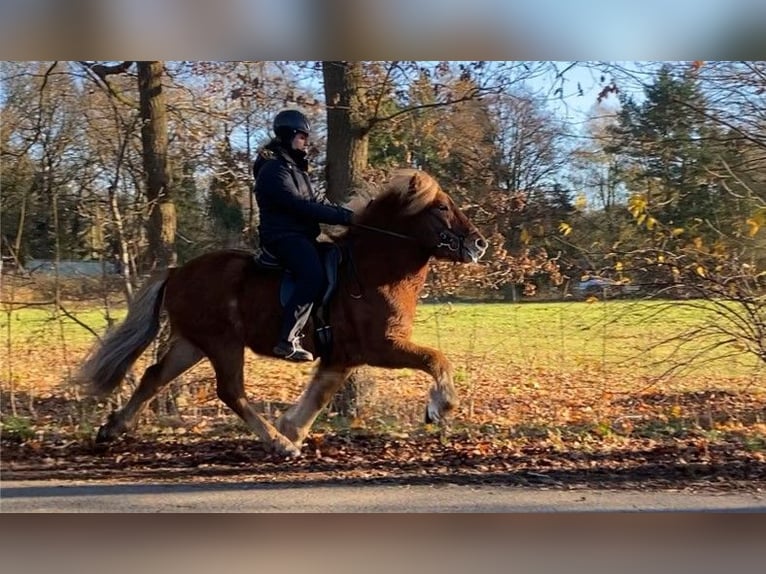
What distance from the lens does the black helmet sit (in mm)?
5547

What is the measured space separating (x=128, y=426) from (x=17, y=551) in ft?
3.34

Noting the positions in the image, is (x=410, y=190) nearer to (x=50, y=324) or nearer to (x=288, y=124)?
(x=288, y=124)

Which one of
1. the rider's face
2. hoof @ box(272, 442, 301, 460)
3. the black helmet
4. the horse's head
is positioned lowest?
hoof @ box(272, 442, 301, 460)

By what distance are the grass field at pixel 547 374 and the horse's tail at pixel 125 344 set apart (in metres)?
0.19

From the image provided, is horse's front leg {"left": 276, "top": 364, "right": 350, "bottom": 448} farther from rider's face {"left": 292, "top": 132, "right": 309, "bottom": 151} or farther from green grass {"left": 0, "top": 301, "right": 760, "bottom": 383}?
rider's face {"left": 292, "top": 132, "right": 309, "bottom": 151}

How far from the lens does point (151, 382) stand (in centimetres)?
599

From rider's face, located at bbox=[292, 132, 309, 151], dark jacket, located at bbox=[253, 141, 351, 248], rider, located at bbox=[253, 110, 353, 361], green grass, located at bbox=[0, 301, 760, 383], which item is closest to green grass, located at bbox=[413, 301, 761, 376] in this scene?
green grass, located at bbox=[0, 301, 760, 383]

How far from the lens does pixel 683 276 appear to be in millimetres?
6012

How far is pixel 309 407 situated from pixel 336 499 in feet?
2.21

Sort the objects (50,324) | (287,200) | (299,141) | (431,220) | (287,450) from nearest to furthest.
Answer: (287,200), (299,141), (431,220), (287,450), (50,324)

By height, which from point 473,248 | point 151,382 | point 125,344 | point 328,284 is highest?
point 473,248

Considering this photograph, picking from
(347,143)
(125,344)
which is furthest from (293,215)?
(125,344)

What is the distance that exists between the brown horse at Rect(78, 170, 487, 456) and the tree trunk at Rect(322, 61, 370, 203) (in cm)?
63
